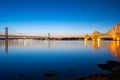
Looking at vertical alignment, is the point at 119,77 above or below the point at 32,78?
above

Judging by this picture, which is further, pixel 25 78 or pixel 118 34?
pixel 118 34

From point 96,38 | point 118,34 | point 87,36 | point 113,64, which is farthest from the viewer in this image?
point 87,36

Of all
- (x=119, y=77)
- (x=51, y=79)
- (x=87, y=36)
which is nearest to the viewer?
(x=119, y=77)

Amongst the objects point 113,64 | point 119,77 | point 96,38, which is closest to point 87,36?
point 96,38

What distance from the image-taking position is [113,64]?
24109 mm

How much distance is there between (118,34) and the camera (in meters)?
121

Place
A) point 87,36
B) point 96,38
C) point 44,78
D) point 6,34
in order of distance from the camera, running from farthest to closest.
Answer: point 87,36 → point 96,38 → point 6,34 → point 44,78

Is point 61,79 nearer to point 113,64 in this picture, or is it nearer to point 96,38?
point 113,64

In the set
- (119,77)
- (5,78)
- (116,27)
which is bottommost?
(5,78)

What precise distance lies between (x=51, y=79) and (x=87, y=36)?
529 feet

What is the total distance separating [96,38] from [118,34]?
3956 centimetres

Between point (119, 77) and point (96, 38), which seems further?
point (96, 38)

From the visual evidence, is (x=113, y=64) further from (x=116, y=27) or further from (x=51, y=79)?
(x=116, y=27)

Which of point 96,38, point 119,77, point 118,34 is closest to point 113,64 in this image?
point 119,77
